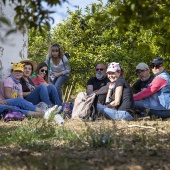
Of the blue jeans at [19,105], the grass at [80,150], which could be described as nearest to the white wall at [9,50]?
the blue jeans at [19,105]

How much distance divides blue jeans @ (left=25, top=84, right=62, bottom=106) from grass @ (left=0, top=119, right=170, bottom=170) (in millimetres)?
2893

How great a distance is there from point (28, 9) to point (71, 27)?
17.0m

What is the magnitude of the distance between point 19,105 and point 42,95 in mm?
691

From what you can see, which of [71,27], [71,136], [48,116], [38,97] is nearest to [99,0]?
[71,27]

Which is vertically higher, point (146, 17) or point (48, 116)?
point (146, 17)

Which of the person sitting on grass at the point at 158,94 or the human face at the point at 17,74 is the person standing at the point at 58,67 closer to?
the human face at the point at 17,74

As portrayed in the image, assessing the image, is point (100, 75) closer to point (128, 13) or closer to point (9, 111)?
point (9, 111)

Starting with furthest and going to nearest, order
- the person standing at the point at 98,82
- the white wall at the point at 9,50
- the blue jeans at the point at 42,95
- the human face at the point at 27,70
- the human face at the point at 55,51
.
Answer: the human face at the point at 55,51
the white wall at the point at 9,50
the person standing at the point at 98,82
the human face at the point at 27,70
the blue jeans at the point at 42,95

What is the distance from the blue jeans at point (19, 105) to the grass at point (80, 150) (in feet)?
7.14

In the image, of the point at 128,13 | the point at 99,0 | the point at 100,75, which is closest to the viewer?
the point at 128,13

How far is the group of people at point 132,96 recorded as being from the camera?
9.03 metres

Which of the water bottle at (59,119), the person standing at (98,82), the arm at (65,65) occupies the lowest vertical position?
the water bottle at (59,119)

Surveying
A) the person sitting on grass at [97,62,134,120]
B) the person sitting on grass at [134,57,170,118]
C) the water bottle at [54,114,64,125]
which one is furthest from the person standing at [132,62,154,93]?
the water bottle at [54,114,64,125]

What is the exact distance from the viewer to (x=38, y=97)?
385 inches
